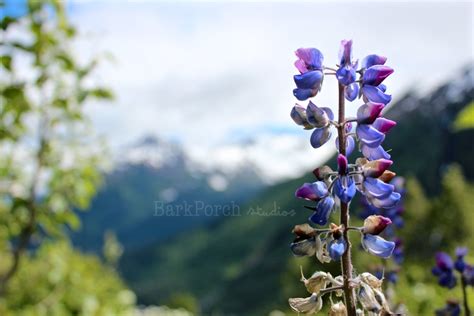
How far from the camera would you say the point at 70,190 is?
5.07 meters

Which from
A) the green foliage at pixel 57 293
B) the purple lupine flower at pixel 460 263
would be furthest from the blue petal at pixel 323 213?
the green foliage at pixel 57 293

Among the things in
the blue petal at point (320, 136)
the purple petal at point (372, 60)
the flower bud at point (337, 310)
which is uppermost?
the purple petal at point (372, 60)

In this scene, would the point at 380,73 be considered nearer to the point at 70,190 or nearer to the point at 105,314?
the point at 70,190

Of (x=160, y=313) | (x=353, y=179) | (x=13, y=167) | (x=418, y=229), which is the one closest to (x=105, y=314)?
(x=160, y=313)

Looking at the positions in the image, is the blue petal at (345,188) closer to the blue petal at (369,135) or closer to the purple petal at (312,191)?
the purple petal at (312,191)

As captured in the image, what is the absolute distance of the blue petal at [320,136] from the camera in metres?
2.51

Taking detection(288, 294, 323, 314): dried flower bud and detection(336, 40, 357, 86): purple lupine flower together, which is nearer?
detection(288, 294, 323, 314): dried flower bud

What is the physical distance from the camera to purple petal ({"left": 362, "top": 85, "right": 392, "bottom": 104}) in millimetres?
2488

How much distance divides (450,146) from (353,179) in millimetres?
205720

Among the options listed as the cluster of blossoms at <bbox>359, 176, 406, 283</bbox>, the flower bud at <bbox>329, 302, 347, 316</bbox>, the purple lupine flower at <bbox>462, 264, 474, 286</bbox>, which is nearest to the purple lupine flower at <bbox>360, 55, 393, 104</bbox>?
the flower bud at <bbox>329, 302, 347, 316</bbox>

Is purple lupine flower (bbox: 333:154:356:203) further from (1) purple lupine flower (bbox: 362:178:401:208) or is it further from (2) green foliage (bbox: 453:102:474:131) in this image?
(2) green foliage (bbox: 453:102:474:131)

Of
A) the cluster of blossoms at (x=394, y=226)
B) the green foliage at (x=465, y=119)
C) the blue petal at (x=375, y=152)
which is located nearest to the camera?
the blue petal at (x=375, y=152)

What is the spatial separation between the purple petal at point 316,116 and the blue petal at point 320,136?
0.9 inches

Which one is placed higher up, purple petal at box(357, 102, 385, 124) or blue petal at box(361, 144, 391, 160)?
purple petal at box(357, 102, 385, 124)
